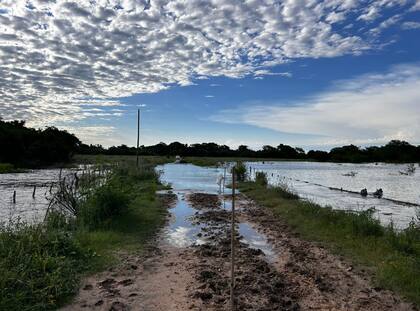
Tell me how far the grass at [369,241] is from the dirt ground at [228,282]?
1.11 ft

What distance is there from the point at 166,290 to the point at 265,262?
2.62 meters

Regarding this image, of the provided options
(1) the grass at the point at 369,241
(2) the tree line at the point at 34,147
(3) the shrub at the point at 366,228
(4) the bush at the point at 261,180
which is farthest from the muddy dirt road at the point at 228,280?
(2) the tree line at the point at 34,147

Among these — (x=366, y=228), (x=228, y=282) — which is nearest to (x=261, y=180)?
(x=366, y=228)

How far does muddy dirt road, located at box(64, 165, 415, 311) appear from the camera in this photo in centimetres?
600

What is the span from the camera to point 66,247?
7.93 meters

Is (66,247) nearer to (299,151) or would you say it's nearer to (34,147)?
(34,147)

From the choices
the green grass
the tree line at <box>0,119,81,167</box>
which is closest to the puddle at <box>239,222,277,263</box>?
the green grass

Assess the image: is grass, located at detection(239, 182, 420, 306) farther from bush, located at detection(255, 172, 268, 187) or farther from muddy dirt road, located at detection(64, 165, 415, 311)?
bush, located at detection(255, 172, 268, 187)

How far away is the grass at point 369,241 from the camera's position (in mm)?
6852

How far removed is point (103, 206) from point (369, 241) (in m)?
7.73

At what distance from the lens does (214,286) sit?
6.68m

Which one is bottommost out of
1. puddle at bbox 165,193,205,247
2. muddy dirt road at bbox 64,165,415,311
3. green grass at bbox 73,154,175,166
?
puddle at bbox 165,193,205,247

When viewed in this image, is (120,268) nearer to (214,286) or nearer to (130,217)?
(214,286)

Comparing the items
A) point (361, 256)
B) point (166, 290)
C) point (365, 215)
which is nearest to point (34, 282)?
point (166, 290)
